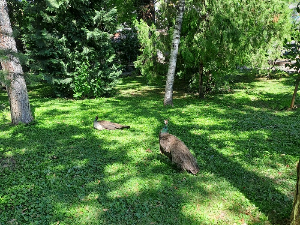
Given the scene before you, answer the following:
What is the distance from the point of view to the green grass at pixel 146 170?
3.63 metres

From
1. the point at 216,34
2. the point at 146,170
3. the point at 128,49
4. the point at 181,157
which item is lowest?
the point at 146,170

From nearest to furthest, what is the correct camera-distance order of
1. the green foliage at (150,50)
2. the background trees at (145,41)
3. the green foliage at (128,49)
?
the background trees at (145,41), the green foliage at (150,50), the green foliage at (128,49)

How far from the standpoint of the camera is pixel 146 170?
15.9ft

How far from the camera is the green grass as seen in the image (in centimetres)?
363

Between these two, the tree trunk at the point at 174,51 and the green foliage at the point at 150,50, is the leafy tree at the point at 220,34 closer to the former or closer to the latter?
the tree trunk at the point at 174,51

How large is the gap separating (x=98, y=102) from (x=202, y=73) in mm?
5360

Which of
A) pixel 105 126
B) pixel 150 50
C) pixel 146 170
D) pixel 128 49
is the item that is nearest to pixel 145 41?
pixel 150 50

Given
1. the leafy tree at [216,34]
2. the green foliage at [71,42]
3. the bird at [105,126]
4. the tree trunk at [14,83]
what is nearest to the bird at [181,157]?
the bird at [105,126]

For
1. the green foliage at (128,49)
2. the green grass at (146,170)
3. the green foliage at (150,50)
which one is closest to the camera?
the green grass at (146,170)

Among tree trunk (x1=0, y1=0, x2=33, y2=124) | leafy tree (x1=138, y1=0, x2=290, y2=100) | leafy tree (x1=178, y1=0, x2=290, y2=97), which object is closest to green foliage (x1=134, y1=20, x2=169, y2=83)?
leafy tree (x1=138, y1=0, x2=290, y2=100)

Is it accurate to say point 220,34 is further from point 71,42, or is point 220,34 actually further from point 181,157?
point 71,42

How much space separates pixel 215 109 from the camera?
9312 millimetres

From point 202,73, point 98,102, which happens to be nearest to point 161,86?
point 202,73

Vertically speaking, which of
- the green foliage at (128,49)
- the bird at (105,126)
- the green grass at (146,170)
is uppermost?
the green foliage at (128,49)
